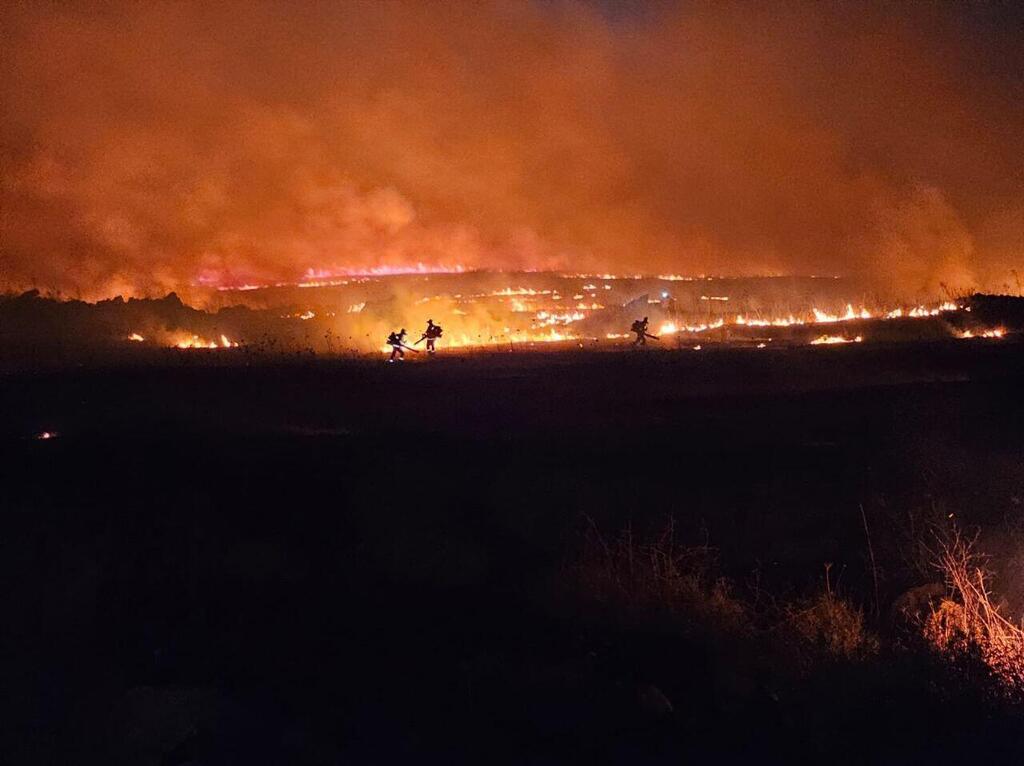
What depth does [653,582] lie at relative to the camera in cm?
742

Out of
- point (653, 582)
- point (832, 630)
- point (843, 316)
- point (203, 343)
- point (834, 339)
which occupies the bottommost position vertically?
point (832, 630)

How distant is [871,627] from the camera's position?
24.7ft

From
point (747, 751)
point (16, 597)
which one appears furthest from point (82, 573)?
point (747, 751)

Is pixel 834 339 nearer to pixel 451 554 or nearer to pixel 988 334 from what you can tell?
pixel 988 334

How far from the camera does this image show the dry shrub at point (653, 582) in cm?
708

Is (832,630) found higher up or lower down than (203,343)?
lower down

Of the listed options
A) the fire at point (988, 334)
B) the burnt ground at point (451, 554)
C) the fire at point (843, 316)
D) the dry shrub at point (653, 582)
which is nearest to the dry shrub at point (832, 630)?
the burnt ground at point (451, 554)

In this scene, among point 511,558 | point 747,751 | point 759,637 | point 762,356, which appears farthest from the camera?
point 762,356

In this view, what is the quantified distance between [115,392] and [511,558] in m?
8.83

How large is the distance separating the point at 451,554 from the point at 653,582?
6.76 ft

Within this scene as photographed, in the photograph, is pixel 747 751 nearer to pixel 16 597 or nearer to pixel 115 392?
pixel 16 597

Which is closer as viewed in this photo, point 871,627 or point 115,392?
point 871,627

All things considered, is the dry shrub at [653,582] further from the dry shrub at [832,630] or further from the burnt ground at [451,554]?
the dry shrub at [832,630]

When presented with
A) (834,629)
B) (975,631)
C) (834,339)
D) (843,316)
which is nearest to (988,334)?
(834,339)
